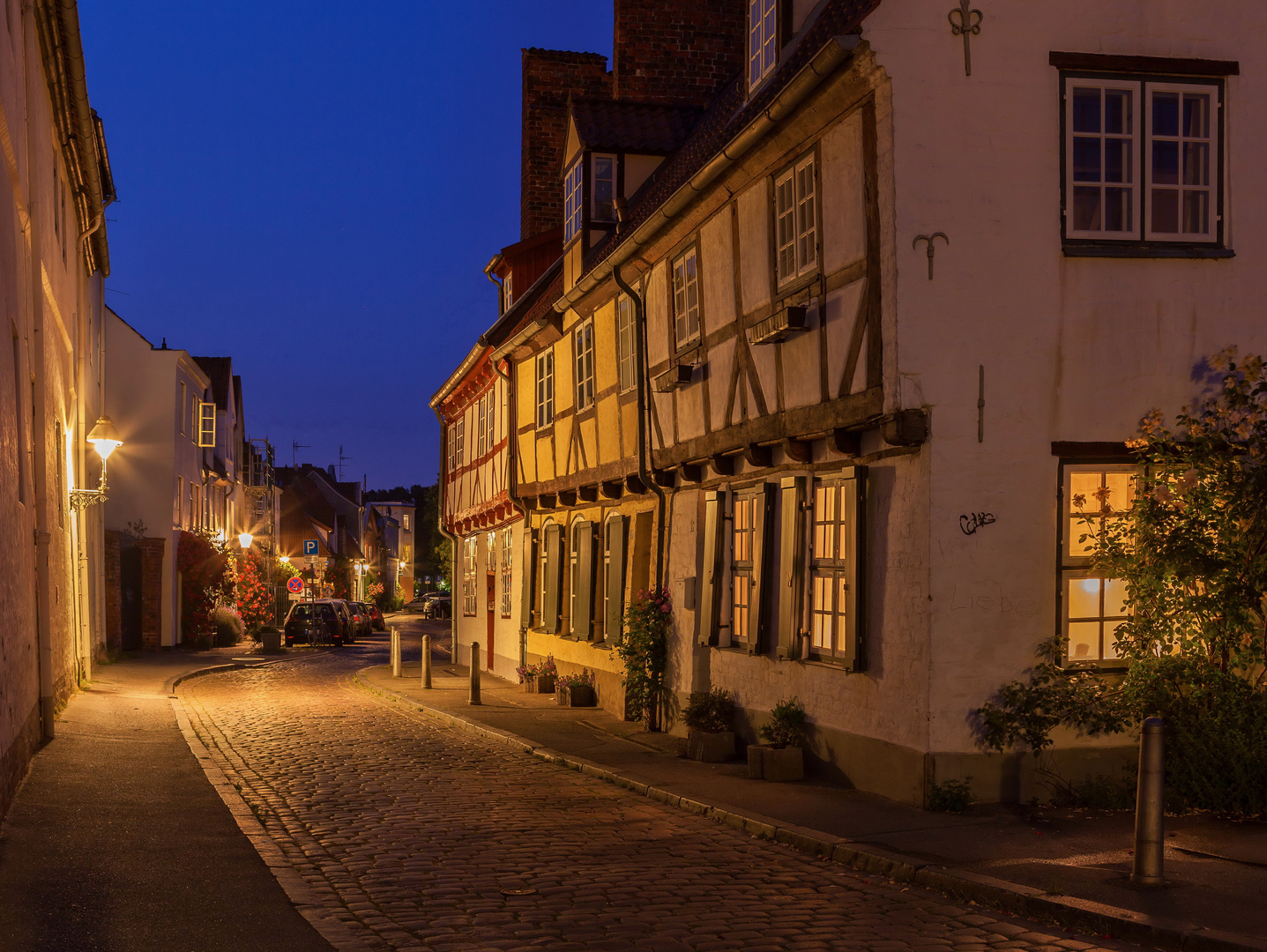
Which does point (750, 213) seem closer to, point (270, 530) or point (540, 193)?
point (540, 193)

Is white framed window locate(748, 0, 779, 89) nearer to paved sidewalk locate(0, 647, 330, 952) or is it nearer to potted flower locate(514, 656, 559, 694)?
paved sidewalk locate(0, 647, 330, 952)

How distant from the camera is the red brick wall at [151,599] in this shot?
1393 inches

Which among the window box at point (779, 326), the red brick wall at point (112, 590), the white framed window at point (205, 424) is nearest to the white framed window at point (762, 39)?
the window box at point (779, 326)

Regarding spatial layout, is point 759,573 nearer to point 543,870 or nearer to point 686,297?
point 686,297

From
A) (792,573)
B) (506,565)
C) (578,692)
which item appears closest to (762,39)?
(792,573)

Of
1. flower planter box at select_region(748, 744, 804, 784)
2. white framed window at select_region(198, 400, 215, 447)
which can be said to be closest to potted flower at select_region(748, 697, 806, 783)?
flower planter box at select_region(748, 744, 804, 784)

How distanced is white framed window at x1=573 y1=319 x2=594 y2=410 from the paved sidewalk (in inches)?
Answer: 304

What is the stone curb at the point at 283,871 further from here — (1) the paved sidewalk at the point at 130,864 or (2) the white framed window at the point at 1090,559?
(2) the white framed window at the point at 1090,559

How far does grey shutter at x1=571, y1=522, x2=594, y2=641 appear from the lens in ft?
64.1

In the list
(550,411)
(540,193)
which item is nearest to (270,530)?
(540,193)

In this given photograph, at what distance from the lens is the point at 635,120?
20219 millimetres

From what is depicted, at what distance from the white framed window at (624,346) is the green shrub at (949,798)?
332 inches

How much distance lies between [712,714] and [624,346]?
230 inches

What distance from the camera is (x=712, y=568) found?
14383mm
